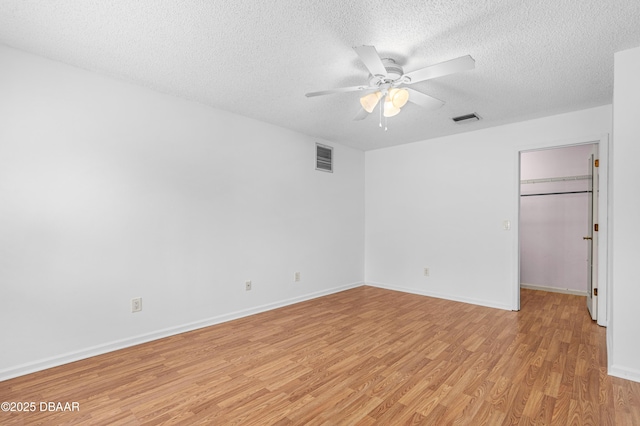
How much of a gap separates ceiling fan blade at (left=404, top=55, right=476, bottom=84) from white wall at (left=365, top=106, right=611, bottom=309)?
8.06 feet

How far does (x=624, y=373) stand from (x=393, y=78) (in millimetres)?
2764

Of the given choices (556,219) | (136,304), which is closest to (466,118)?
(556,219)

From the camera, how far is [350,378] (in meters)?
2.19

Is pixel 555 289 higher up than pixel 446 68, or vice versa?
pixel 446 68

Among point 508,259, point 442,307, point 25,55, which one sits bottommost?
point 442,307

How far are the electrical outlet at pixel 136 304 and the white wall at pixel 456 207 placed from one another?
144 inches

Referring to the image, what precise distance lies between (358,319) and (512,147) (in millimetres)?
2990

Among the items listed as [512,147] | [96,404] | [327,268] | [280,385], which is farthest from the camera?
[327,268]

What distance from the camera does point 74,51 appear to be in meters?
2.27

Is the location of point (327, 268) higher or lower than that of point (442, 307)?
higher

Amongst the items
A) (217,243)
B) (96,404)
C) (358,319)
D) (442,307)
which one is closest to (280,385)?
(96,404)

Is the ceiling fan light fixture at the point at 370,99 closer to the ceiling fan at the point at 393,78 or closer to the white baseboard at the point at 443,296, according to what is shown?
the ceiling fan at the point at 393,78

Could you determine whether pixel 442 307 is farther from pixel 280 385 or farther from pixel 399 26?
pixel 399 26

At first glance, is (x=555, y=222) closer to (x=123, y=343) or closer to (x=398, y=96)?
(x=398, y=96)
